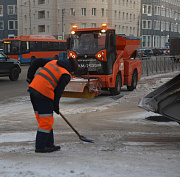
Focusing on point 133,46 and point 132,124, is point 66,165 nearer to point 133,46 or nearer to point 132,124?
point 132,124

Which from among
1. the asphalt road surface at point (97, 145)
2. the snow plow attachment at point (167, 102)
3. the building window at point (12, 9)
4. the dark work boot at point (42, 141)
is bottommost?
the asphalt road surface at point (97, 145)

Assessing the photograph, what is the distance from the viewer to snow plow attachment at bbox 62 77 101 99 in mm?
11148

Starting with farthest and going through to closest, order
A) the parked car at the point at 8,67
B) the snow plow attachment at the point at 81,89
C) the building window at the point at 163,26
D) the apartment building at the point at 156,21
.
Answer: the building window at the point at 163,26 < the apartment building at the point at 156,21 < the parked car at the point at 8,67 < the snow plow attachment at the point at 81,89

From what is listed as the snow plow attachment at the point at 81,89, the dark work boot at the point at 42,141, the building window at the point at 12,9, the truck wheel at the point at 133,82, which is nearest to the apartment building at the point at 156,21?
the building window at the point at 12,9

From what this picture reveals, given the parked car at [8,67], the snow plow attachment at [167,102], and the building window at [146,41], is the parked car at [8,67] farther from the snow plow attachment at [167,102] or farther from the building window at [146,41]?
the building window at [146,41]

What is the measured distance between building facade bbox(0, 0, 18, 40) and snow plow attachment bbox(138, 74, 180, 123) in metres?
72.0

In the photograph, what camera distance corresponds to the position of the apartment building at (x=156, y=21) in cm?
7938

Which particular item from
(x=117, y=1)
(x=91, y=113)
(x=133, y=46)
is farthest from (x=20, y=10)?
(x=91, y=113)

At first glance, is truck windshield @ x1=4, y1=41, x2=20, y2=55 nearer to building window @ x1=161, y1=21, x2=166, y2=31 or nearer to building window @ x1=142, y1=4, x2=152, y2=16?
building window @ x1=142, y1=4, x2=152, y2=16

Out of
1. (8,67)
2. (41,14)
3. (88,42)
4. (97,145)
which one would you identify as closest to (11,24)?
A: (41,14)

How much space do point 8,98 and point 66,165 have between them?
27.8 feet

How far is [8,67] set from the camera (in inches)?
768

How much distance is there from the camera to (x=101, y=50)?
489 inches

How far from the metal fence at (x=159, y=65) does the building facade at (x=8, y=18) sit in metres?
55.7
